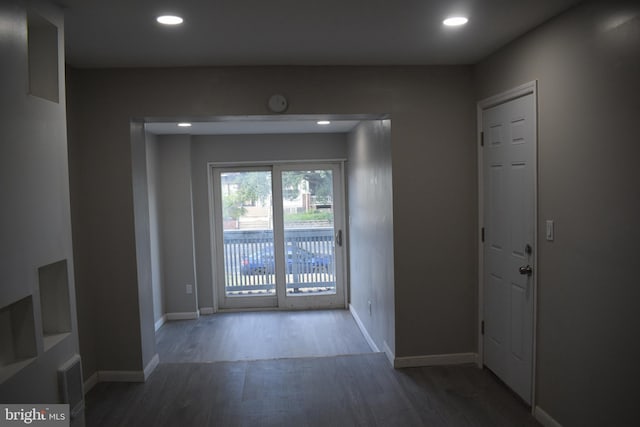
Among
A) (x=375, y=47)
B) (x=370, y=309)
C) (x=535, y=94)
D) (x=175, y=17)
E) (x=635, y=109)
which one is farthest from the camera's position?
(x=370, y=309)

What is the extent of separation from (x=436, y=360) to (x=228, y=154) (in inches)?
157

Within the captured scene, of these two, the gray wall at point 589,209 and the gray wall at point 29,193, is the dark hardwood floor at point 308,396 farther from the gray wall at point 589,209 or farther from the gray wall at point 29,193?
the gray wall at point 29,193

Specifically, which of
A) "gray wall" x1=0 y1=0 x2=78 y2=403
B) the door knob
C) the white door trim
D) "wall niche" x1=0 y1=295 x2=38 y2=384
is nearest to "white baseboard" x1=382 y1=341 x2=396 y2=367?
the white door trim

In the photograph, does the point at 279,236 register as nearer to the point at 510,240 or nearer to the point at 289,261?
the point at 289,261

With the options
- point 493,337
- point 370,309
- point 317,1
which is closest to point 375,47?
point 317,1

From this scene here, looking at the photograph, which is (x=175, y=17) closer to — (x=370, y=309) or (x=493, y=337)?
(x=493, y=337)

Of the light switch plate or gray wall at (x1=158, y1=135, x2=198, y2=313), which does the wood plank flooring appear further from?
the light switch plate

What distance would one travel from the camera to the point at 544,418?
2816 mm

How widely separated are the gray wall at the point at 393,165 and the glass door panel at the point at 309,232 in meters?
3.15

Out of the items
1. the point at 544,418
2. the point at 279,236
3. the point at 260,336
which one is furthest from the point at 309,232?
the point at 544,418

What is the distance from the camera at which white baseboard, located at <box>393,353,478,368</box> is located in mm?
3789

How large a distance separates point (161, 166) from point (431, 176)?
12.8 feet

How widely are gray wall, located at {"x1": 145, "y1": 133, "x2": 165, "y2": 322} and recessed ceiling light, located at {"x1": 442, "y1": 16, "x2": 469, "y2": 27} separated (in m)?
4.08

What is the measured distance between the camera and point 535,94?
2.82m
